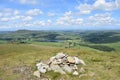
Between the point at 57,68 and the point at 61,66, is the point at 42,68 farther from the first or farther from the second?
the point at 61,66

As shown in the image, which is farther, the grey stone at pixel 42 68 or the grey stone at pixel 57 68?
the grey stone at pixel 42 68

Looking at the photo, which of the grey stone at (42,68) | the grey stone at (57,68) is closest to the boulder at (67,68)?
the grey stone at (57,68)

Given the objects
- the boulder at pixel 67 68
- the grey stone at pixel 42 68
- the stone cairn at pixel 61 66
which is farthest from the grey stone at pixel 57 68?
the grey stone at pixel 42 68

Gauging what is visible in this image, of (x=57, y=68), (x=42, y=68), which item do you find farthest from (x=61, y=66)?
(x=42, y=68)

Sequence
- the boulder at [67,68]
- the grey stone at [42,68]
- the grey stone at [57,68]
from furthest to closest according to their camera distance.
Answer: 1. the boulder at [67,68]
2. the grey stone at [42,68]
3. the grey stone at [57,68]

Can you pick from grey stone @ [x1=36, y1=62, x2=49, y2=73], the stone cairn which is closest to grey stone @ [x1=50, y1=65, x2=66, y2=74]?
the stone cairn

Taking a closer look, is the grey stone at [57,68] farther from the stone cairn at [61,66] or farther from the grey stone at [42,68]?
the grey stone at [42,68]

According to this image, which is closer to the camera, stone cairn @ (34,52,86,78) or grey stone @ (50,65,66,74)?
grey stone @ (50,65,66,74)

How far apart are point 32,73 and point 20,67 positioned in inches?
208

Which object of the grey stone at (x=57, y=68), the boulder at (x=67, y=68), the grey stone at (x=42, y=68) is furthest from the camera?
the boulder at (x=67, y=68)

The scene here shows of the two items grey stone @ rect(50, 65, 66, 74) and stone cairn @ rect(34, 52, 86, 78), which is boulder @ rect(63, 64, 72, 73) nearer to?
stone cairn @ rect(34, 52, 86, 78)

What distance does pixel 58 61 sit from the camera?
39688 mm

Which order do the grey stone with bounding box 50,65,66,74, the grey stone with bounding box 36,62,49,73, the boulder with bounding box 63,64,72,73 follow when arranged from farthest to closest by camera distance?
the boulder with bounding box 63,64,72,73
the grey stone with bounding box 36,62,49,73
the grey stone with bounding box 50,65,66,74

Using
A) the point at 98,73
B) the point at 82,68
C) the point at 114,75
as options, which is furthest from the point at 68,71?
the point at 114,75
